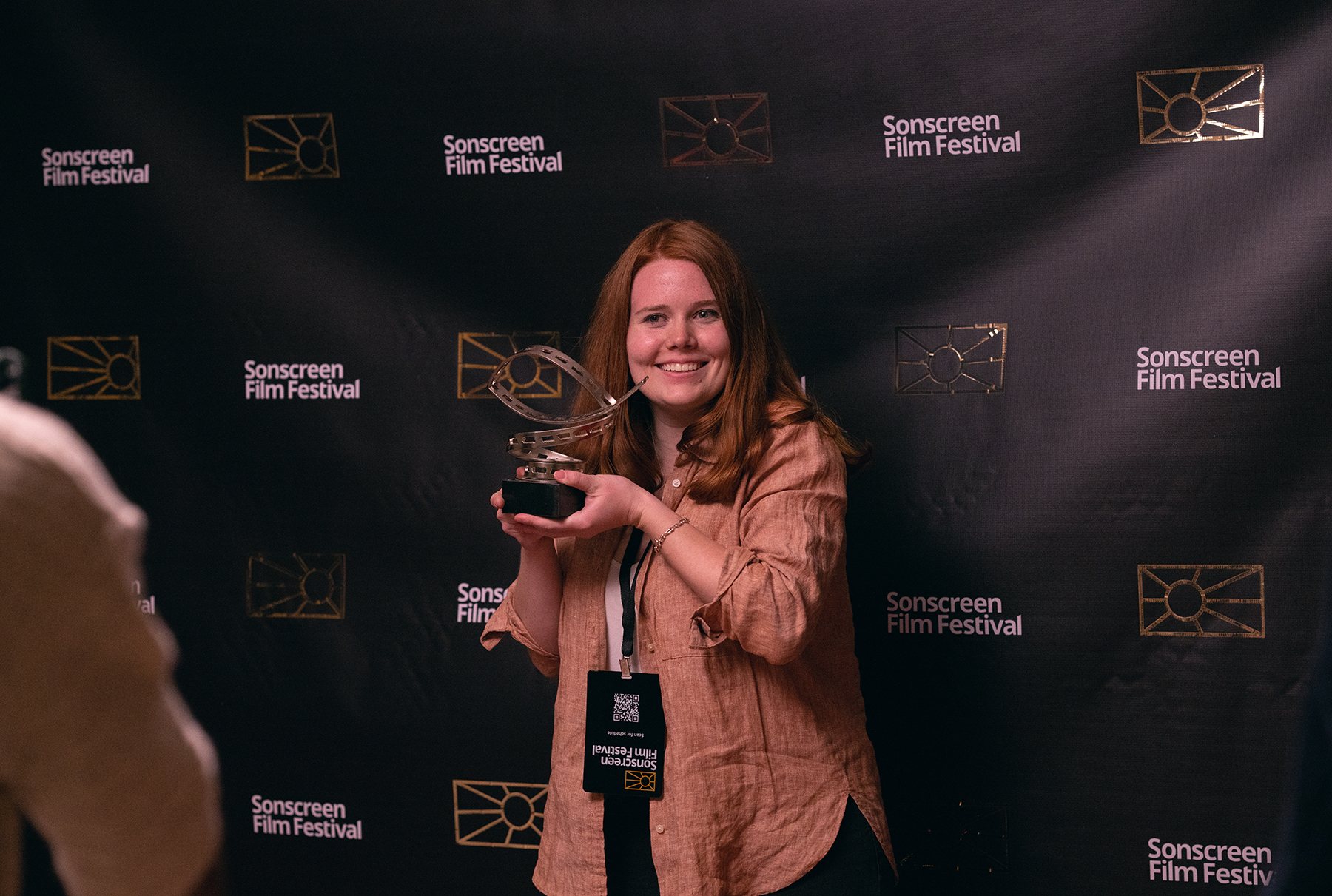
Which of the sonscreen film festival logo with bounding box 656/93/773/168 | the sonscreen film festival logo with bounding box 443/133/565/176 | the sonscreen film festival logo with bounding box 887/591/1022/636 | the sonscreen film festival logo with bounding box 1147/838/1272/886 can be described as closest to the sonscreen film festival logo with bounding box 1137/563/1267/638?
the sonscreen film festival logo with bounding box 887/591/1022/636

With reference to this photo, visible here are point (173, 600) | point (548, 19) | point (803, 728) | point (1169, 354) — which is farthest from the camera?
point (173, 600)

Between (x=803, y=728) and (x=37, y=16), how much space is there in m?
2.58

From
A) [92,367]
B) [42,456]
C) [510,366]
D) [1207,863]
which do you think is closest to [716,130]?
[510,366]

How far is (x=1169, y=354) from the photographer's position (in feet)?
7.80

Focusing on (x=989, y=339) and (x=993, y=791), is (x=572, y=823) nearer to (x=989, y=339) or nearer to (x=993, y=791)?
(x=993, y=791)

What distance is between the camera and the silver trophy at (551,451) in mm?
1711

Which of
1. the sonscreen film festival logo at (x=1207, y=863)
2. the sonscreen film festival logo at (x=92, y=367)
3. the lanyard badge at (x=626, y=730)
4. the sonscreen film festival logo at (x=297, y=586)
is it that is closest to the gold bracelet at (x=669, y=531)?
the lanyard badge at (x=626, y=730)

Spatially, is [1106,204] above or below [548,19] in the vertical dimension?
below

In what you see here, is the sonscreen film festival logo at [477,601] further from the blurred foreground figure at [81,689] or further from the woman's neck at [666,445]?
the blurred foreground figure at [81,689]

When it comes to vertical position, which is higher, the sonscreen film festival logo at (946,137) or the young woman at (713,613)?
the sonscreen film festival logo at (946,137)

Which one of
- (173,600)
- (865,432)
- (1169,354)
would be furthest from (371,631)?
(1169,354)

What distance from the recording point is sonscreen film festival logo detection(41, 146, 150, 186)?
2814 mm

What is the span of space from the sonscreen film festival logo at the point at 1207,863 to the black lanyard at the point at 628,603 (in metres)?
1.41

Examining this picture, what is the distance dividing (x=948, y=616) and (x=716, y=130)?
4.00ft
